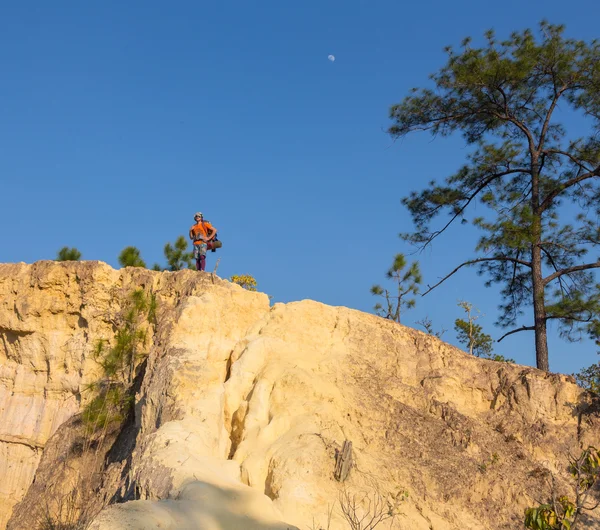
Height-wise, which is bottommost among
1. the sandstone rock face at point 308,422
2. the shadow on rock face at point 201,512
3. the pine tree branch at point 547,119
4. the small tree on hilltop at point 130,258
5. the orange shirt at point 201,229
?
the shadow on rock face at point 201,512

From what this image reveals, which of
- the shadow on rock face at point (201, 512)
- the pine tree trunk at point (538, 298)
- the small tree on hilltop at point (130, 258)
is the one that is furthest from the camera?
the small tree on hilltop at point (130, 258)

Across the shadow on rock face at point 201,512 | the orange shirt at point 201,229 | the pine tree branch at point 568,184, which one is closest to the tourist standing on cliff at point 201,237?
the orange shirt at point 201,229

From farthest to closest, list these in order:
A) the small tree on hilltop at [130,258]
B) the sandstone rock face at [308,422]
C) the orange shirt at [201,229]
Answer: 1. the small tree on hilltop at [130,258]
2. the orange shirt at [201,229]
3. the sandstone rock face at [308,422]

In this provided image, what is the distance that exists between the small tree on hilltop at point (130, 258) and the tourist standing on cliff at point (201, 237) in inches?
323

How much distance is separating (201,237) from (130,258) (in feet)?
28.2

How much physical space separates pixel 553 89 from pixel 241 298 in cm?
1079

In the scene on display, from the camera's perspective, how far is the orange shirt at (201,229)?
48.6 ft

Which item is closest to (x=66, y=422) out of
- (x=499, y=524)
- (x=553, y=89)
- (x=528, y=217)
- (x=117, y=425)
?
(x=117, y=425)

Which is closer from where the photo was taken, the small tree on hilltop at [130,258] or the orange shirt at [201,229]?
the orange shirt at [201,229]

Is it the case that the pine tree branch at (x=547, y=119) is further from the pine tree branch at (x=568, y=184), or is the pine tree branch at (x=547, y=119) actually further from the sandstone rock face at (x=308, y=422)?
the sandstone rock face at (x=308, y=422)

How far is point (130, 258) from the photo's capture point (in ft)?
74.3

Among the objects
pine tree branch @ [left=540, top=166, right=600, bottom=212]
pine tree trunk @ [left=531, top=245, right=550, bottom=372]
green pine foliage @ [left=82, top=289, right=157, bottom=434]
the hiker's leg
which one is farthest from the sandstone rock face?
pine tree branch @ [left=540, top=166, right=600, bottom=212]

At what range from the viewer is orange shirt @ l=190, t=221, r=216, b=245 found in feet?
48.6

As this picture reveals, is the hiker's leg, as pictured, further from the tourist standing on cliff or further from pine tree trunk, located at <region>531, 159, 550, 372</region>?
pine tree trunk, located at <region>531, 159, 550, 372</region>
